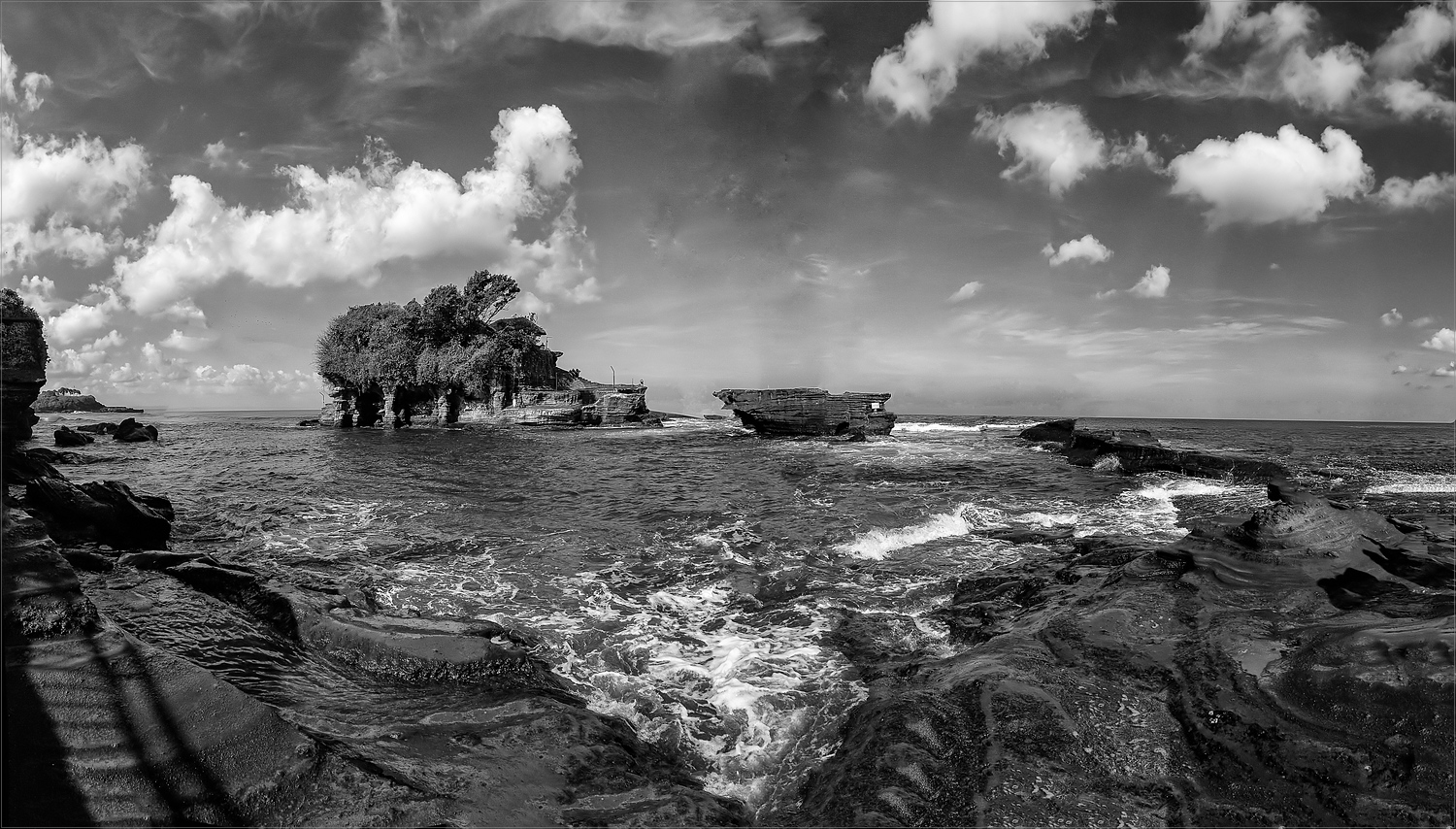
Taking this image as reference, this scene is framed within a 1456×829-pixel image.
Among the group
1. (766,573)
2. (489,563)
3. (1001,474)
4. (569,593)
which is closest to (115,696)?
(569,593)

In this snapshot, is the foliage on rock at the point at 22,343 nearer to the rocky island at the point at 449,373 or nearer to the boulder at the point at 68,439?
the boulder at the point at 68,439

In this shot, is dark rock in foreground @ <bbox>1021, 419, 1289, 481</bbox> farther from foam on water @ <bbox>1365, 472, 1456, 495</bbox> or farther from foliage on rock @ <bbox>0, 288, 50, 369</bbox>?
foliage on rock @ <bbox>0, 288, 50, 369</bbox>

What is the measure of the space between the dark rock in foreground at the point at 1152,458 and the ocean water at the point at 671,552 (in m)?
1.60

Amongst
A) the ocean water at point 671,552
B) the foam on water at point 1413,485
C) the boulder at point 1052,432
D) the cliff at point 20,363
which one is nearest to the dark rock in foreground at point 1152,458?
the ocean water at point 671,552

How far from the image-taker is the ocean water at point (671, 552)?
5.79m

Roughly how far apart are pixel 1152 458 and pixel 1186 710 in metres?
24.8

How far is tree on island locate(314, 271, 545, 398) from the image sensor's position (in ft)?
190

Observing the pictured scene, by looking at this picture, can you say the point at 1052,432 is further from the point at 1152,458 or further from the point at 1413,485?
the point at 1413,485

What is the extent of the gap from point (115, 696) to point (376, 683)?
90.3 inches

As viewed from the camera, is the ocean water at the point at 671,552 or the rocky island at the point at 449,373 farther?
the rocky island at the point at 449,373

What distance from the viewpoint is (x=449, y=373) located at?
57.4m

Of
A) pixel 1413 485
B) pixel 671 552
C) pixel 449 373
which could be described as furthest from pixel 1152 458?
pixel 449 373

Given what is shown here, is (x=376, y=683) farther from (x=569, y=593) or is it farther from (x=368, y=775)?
(x=569, y=593)

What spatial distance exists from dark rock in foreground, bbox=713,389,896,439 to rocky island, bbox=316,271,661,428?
17893mm
